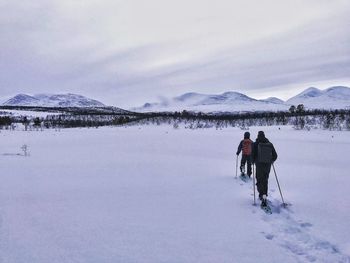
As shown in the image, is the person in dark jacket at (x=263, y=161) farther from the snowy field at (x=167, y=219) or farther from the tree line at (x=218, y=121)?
the tree line at (x=218, y=121)

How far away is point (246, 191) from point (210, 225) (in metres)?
3.77

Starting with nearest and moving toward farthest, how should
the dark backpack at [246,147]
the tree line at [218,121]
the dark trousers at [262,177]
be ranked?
the dark trousers at [262,177] < the dark backpack at [246,147] < the tree line at [218,121]

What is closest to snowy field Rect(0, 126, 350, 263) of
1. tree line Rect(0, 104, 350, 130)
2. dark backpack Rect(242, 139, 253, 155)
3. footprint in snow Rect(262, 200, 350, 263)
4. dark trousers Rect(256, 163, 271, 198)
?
footprint in snow Rect(262, 200, 350, 263)

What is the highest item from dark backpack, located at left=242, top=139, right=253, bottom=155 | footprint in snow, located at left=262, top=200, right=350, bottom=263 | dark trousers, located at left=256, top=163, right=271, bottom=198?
dark backpack, located at left=242, top=139, right=253, bottom=155

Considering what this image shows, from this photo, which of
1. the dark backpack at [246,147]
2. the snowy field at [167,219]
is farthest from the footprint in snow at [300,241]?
the dark backpack at [246,147]

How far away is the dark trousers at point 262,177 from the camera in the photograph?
899cm

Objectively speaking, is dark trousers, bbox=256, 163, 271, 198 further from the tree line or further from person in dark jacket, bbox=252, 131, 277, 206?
the tree line

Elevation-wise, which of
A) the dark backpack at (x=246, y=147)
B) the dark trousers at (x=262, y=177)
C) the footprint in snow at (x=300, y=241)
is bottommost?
the footprint in snow at (x=300, y=241)

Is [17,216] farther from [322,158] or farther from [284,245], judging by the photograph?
[322,158]

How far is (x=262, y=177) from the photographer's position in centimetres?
909

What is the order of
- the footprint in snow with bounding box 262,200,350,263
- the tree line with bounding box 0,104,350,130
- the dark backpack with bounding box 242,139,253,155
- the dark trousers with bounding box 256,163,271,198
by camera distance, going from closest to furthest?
the footprint in snow with bounding box 262,200,350,263 < the dark trousers with bounding box 256,163,271,198 < the dark backpack with bounding box 242,139,253,155 < the tree line with bounding box 0,104,350,130

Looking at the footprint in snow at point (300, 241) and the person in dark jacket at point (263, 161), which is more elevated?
the person in dark jacket at point (263, 161)

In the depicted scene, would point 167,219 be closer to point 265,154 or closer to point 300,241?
point 300,241

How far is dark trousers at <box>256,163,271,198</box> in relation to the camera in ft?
29.5
